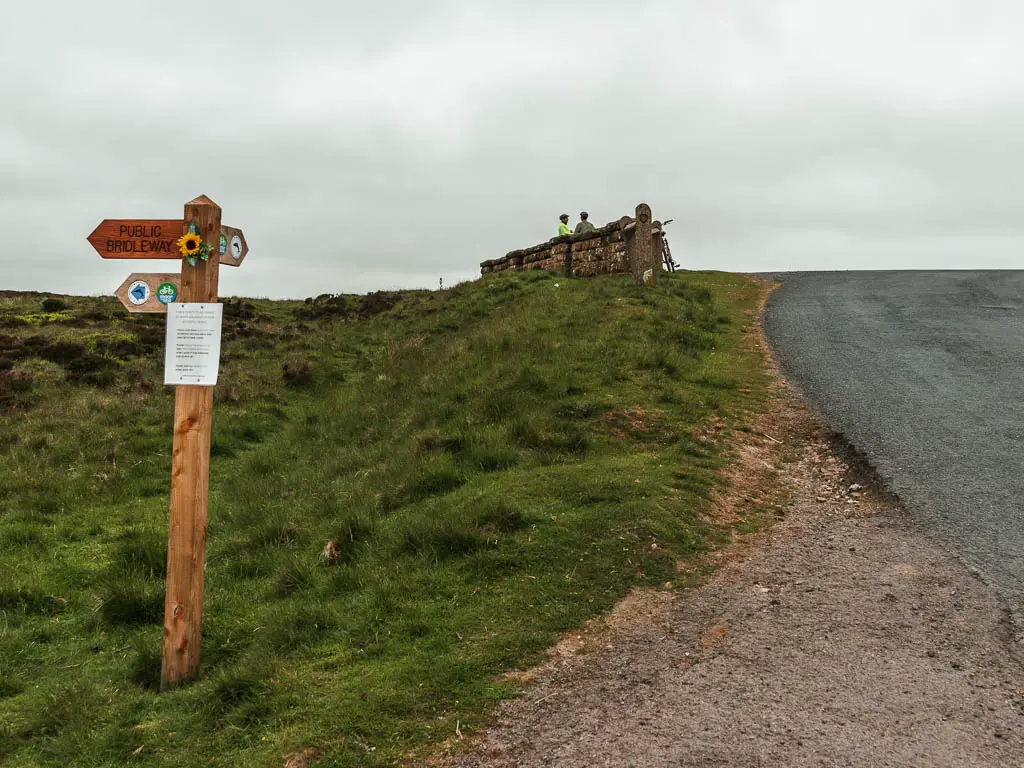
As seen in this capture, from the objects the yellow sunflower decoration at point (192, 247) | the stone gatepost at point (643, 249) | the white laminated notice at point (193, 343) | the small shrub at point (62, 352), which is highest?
the stone gatepost at point (643, 249)

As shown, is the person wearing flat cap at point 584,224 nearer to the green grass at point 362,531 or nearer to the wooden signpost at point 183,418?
the green grass at point 362,531

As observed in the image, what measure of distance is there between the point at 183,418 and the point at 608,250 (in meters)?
15.8

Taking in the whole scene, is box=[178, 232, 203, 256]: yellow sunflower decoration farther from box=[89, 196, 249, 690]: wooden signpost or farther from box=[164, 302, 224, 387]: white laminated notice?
box=[164, 302, 224, 387]: white laminated notice

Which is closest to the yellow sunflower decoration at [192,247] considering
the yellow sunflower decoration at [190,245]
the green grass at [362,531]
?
the yellow sunflower decoration at [190,245]

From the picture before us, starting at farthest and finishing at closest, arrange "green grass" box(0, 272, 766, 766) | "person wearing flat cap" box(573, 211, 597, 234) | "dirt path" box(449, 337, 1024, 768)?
1. "person wearing flat cap" box(573, 211, 597, 234)
2. "green grass" box(0, 272, 766, 766)
3. "dirt path" box(449, 337, 1024, 768)

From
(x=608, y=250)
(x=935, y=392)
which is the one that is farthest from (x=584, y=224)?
(x=935, y=392)

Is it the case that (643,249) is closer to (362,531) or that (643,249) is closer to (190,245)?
(362,531)

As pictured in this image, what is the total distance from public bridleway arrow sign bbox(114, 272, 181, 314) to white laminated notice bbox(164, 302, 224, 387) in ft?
0.46

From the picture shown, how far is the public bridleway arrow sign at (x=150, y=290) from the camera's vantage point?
504 centimetres

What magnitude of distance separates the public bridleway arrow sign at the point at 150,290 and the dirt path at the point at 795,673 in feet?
11.6

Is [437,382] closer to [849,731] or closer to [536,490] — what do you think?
[536,490]

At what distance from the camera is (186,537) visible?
4.96 meters

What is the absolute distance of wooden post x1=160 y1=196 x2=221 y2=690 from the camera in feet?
16.1

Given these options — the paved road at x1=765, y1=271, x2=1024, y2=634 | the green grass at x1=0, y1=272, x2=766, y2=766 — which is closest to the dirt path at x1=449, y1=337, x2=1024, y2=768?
the green grass at x1=0, y1=272, x2=766, y2=766
